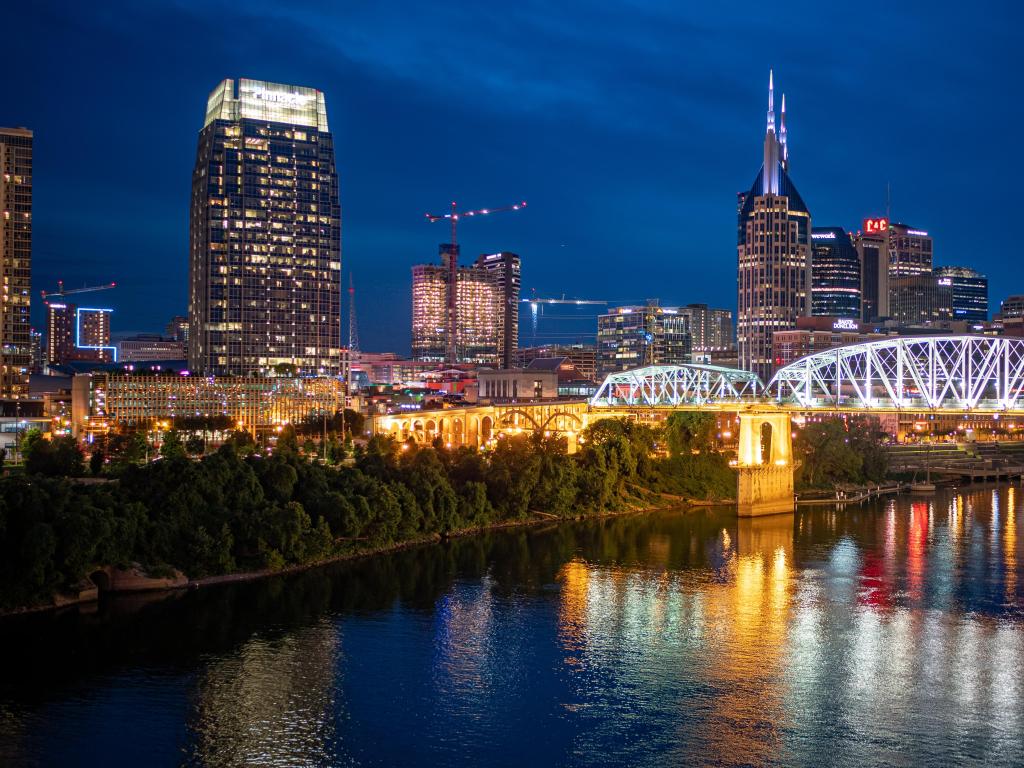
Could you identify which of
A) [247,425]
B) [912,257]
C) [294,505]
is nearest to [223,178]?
[247,425]

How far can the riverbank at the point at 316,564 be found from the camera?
111 feet

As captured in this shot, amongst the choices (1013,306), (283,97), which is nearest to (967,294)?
(1013,306)

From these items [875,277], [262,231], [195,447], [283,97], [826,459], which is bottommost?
[826,459]

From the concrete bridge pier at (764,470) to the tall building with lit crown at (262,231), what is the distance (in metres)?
53.4

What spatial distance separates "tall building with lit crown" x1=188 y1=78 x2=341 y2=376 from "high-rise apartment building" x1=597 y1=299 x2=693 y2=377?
201 feet

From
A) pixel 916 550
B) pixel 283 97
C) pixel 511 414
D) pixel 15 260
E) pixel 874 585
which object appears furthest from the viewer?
pixel 283 97

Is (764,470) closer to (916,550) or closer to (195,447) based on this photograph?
(916,550)

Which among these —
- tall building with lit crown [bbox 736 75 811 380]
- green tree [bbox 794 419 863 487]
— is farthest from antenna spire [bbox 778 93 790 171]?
green tree [bbox 794 419 863 487]

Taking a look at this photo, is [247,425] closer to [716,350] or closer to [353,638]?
[353,638]

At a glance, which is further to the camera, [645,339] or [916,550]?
[645,339]

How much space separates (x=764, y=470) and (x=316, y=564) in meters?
28.0

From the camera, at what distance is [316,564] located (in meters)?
40.1

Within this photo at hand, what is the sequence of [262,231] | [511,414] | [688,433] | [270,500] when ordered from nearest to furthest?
[270,500] < [688,433] < [511,414] < [262,231]

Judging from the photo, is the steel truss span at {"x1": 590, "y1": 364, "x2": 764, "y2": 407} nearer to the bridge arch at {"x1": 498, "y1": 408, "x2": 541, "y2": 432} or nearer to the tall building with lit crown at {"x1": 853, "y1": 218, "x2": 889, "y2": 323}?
the bridge arch at {"x1": 498, "y1": 408, "x2": 541, "y2": 432}
